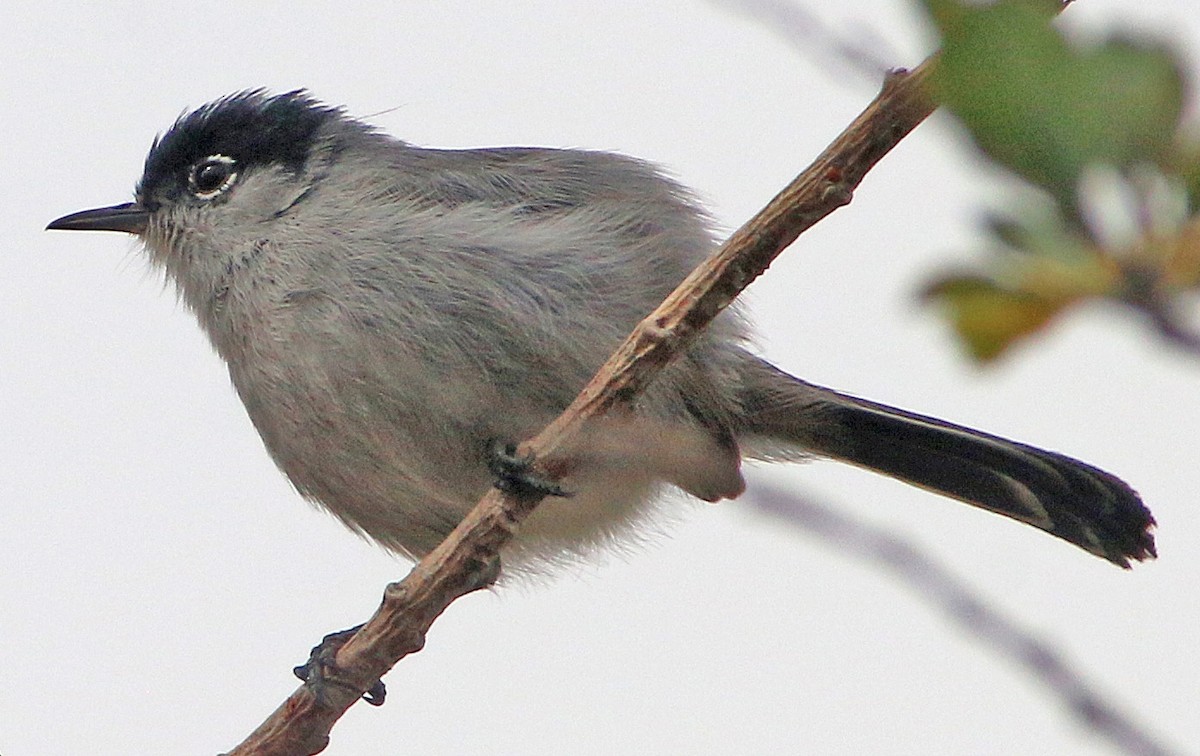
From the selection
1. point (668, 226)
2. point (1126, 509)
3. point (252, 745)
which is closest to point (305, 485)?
point (252, 745)

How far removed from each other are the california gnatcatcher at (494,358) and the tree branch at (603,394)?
Result: 277 mm

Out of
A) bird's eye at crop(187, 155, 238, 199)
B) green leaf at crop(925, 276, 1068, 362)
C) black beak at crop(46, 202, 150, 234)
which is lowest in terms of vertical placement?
green leaf at crop(925, 276, 1068, 362)

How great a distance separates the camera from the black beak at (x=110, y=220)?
16.5ft

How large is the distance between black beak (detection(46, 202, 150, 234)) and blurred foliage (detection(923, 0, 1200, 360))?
14.5 feet

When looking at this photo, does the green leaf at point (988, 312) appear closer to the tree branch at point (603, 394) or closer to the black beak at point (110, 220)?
the tree branch at point (603, 394)

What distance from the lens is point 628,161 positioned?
4578 millimetres

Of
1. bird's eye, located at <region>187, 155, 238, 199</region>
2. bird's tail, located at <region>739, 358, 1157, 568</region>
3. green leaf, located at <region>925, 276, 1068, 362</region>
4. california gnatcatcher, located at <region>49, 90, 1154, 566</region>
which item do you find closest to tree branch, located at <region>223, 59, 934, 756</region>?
california gnatcatcher, located at <region>49, 90, 1154, 566</region>

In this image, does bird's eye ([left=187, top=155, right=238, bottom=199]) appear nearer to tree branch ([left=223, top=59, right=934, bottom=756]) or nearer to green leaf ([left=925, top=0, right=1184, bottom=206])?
tree branch ([left=223, top=59, right=934, bottom=756])

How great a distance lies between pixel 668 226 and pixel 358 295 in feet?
3.18

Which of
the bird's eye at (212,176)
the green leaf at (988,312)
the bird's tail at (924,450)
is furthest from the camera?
the bird's eye at (212,176)

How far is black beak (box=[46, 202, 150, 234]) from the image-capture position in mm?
5023

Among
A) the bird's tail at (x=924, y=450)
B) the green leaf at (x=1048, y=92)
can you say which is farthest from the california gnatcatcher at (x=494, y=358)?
the green leaf at (x=1048, y=92)

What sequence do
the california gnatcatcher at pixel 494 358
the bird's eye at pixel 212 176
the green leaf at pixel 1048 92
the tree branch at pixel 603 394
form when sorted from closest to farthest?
the green leaf at pixel 1048 92 < the tree branch at pixel 603 394 < the california gnatcatcher at pixel 494 358 < the bird's eye at pixel 212 176

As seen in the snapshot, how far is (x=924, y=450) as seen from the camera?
4.41 meters
